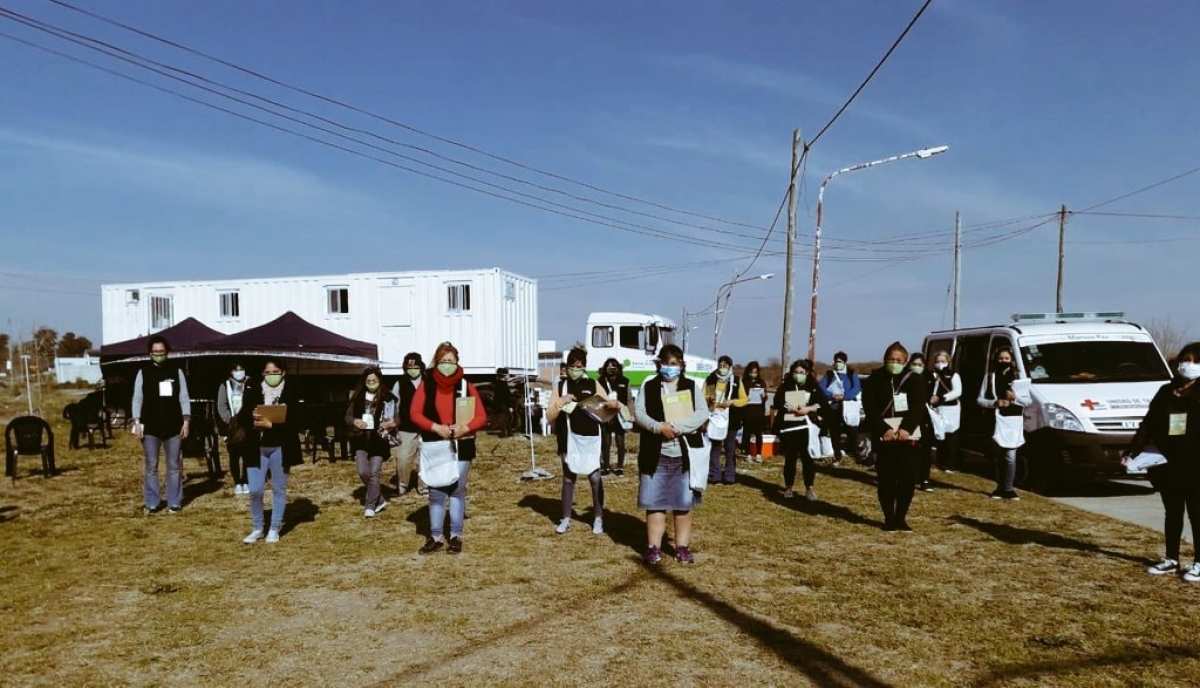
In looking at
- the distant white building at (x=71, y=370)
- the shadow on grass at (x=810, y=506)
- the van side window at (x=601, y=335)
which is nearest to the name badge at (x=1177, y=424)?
the shadow on grass at (x=810, y=506)

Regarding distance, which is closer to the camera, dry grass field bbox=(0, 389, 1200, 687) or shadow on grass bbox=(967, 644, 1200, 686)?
shadow on grass bbox=(967, 644, 1200, 686)

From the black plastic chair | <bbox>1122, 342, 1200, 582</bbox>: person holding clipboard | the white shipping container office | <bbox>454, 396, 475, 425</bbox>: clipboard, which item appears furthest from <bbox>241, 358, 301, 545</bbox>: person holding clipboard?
the white shipping container office

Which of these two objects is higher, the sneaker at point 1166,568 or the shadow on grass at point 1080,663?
the shadow on grass at point 1080,663

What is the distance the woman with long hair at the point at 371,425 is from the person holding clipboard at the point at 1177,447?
7.24 metres

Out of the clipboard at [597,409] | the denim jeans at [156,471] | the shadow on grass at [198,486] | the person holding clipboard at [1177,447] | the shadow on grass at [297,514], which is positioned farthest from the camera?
the shadow on grass at [198,486]

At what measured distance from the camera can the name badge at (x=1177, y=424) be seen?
6.04 meters

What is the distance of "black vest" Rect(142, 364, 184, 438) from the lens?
30.2 feet

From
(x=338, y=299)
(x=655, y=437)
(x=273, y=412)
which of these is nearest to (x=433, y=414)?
(x=273, y=412)

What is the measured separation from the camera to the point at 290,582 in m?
6.56

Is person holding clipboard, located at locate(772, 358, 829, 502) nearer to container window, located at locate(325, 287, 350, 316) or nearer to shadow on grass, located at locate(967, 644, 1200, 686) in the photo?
shadow on grass, located at locate(967, 644, 1200, 686)

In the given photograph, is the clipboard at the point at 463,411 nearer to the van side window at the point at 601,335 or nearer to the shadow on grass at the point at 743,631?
the shadow on grass at the point at 743,631

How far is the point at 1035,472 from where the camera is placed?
1086 cm

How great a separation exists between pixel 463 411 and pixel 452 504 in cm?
96

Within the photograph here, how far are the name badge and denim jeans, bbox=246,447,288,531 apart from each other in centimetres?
752
